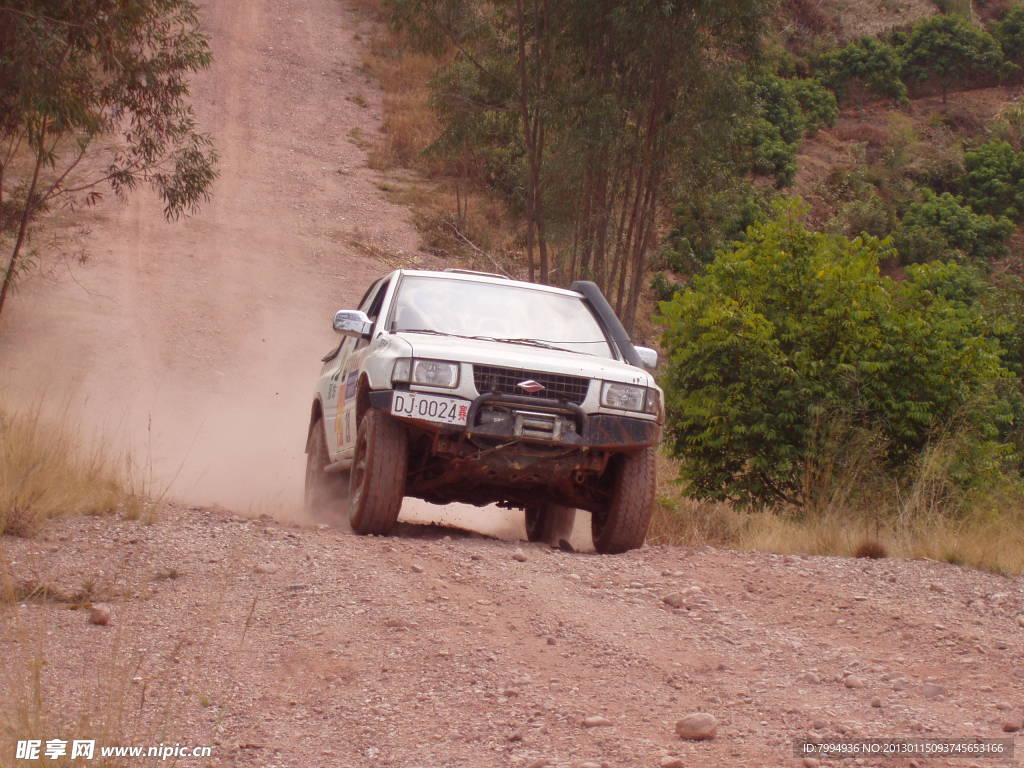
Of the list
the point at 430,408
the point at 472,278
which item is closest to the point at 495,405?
the point at 430,408

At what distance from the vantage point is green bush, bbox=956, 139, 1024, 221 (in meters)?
40.9

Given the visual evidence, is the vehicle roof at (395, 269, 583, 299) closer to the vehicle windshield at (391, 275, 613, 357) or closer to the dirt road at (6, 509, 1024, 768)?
the vehicle windshield at (391, 275, 613, 357)

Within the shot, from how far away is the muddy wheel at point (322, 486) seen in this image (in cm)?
889

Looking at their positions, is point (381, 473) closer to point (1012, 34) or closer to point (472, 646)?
point (472, 646)

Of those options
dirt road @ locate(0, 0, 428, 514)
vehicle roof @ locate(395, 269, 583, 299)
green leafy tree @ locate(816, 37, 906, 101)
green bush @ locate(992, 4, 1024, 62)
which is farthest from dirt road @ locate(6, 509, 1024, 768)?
green bush @ locate(992, 4, 1024, 62)

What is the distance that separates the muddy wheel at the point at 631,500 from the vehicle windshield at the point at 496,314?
2.64 feet

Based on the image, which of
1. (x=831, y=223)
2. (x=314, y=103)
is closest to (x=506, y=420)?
(x=831, y=223)

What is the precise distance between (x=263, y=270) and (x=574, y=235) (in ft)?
28.2

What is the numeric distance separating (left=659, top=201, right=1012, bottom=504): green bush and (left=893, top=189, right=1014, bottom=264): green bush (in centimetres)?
2428

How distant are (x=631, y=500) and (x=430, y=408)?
1378 millimetres

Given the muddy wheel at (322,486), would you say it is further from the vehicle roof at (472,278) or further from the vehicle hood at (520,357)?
the vehicle hood at (520,357)

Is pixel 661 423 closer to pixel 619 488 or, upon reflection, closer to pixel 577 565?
pixel 619 488

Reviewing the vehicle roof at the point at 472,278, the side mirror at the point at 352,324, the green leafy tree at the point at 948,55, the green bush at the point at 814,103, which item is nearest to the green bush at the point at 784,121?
the green bush at the point at 814,103

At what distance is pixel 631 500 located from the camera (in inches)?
287
